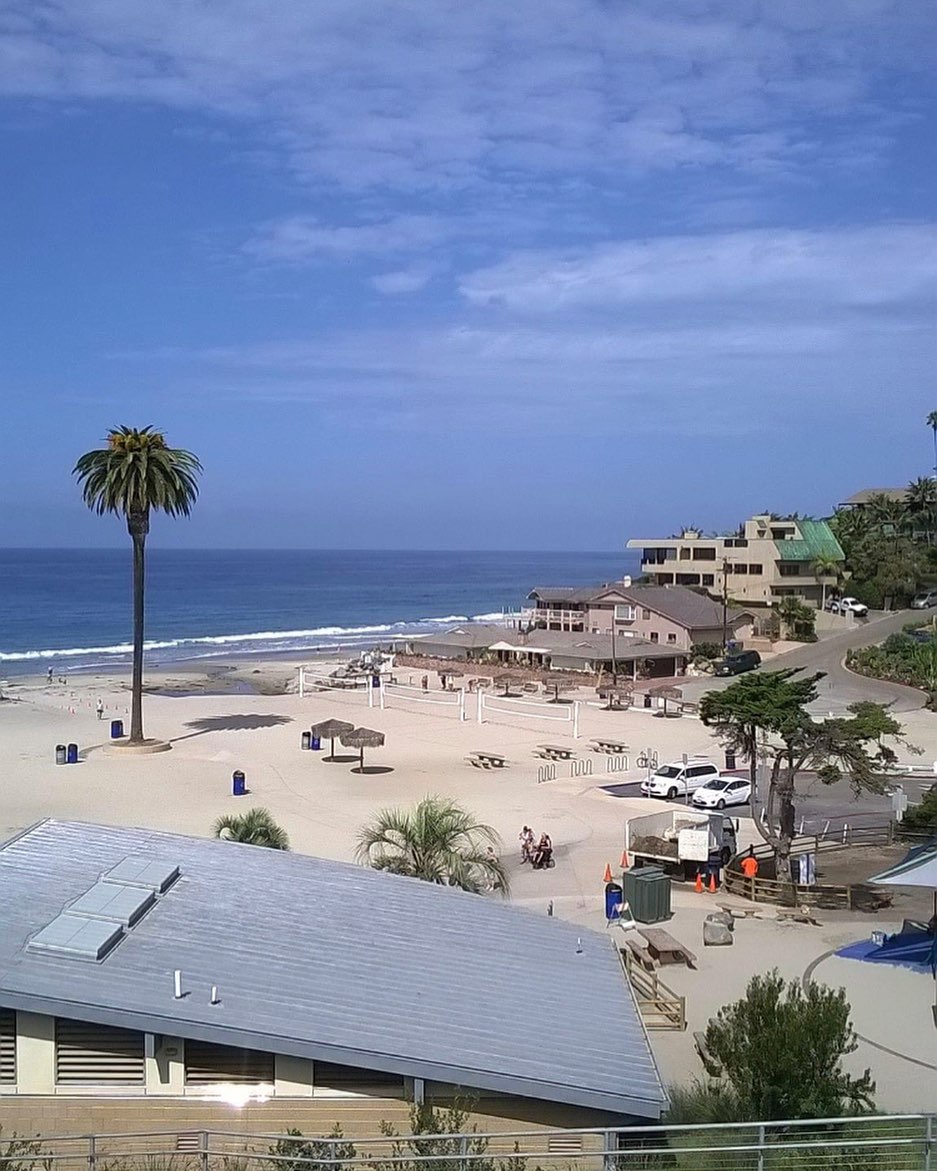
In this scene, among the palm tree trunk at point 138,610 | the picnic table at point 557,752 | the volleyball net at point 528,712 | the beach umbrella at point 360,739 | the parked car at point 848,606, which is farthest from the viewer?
the parked car at point 848,606

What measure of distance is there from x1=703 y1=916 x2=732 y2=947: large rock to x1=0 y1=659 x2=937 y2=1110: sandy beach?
0.16 meters

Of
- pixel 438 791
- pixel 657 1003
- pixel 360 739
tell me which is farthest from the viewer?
pixel 360 739

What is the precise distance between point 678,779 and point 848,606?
50225 millimetres

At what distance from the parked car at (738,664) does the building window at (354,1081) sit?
53.0 meters

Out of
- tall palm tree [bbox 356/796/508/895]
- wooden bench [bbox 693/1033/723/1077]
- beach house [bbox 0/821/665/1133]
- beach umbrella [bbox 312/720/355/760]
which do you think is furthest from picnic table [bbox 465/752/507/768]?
beach house [bbox 0/821/665/1133]

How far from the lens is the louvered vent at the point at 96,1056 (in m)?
8.98

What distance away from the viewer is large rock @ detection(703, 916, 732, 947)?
18297 millimetres

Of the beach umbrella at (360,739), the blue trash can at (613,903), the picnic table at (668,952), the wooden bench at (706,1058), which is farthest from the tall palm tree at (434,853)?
the beach umbrella at (360,739)

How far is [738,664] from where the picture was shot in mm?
60438

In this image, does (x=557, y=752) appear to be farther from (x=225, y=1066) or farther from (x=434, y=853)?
(x=225, y=1066)

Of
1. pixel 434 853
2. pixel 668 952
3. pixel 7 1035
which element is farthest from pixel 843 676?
pixel 7 1035

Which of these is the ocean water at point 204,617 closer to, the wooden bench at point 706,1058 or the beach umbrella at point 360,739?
the beach umbrella at point 360,739

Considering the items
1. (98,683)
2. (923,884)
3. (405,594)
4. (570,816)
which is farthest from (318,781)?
(405,594)

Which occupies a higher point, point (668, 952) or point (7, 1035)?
point (7, 1035)
